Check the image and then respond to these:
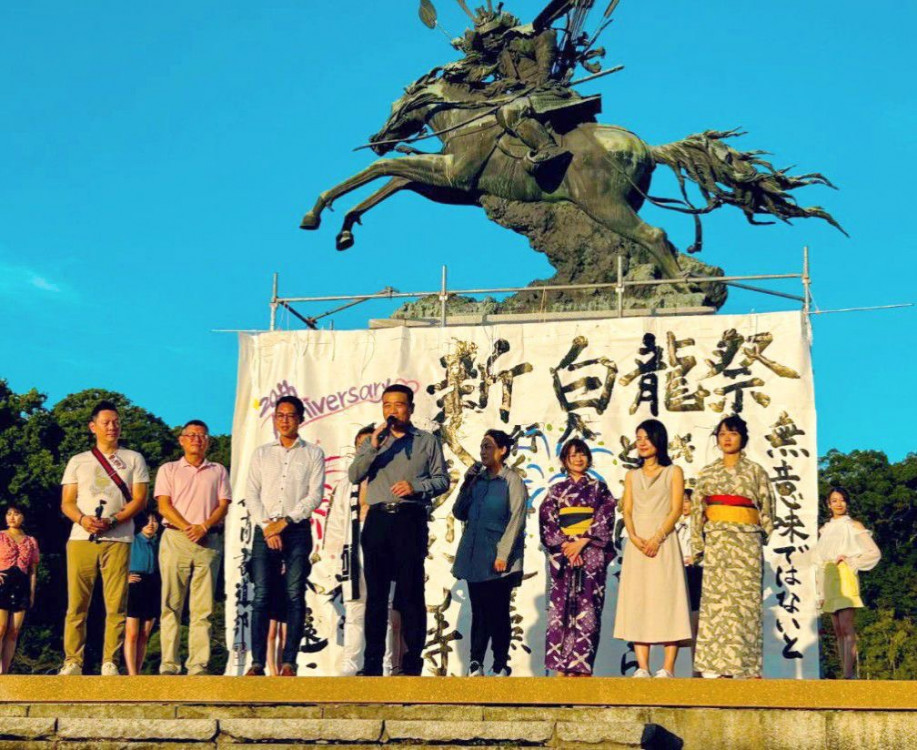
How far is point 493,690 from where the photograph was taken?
7.06 m

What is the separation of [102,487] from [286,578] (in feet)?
3.82

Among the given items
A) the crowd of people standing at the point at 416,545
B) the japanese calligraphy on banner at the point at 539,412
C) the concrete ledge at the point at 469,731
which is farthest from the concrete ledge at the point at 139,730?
the japanese calligraphy on banner at the point at 539,412

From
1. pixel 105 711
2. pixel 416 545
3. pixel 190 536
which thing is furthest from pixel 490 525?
pixel 105 711

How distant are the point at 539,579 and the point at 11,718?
611cm

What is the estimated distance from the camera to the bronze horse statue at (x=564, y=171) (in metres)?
13.9

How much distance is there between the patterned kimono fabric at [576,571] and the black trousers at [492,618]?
1.36ft

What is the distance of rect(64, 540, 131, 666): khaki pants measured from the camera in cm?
866

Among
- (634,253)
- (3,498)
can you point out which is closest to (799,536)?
(634,253)

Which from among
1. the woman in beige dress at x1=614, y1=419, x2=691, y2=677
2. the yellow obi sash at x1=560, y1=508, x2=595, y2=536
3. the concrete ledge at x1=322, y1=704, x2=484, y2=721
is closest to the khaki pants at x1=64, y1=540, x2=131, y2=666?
the concrete ledge at x1=322, y1=704, x2=484, y2=721

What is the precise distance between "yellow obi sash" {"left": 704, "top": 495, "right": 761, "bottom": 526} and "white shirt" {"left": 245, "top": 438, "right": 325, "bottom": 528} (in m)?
2.23

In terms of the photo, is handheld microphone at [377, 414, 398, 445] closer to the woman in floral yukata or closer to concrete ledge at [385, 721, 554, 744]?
the woman in floral yukata

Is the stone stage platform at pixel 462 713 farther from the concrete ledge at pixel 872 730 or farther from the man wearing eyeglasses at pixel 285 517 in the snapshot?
the man wearing eyeglasses at pixel 285 517

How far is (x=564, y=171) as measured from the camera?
14312 mm

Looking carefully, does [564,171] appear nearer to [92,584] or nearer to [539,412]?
[539,412]
